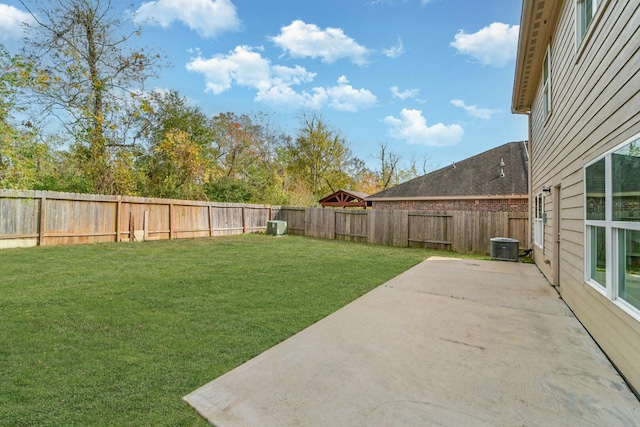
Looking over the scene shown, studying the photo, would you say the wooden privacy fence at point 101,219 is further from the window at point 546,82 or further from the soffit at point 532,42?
the window at point 546,82

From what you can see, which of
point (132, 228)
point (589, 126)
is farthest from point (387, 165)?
point (589, 126)

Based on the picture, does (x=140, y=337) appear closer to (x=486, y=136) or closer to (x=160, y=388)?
(x=160, y=388)

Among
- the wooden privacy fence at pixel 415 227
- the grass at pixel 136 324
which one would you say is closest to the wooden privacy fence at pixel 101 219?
the grass at pixel 136 324

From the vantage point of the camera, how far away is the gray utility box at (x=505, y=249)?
7.81 m

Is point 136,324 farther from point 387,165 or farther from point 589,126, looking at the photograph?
point 387,165

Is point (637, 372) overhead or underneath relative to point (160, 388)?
overhead

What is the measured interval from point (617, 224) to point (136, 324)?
427 cm

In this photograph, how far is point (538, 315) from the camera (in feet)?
11.7

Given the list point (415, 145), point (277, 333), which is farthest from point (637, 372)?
point (415, 145)

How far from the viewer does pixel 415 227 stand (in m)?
11.1

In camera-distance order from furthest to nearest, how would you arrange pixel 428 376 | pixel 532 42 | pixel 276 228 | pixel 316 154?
pixel 316 154, pixel 276 228, pixel 532 42, pixel 428 376

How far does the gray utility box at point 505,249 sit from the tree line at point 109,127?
9725 mm

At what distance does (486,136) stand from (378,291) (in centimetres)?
2484

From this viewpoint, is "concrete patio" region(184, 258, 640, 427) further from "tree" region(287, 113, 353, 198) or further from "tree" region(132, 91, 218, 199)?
"tree" region(287, 113, 353, 198)
